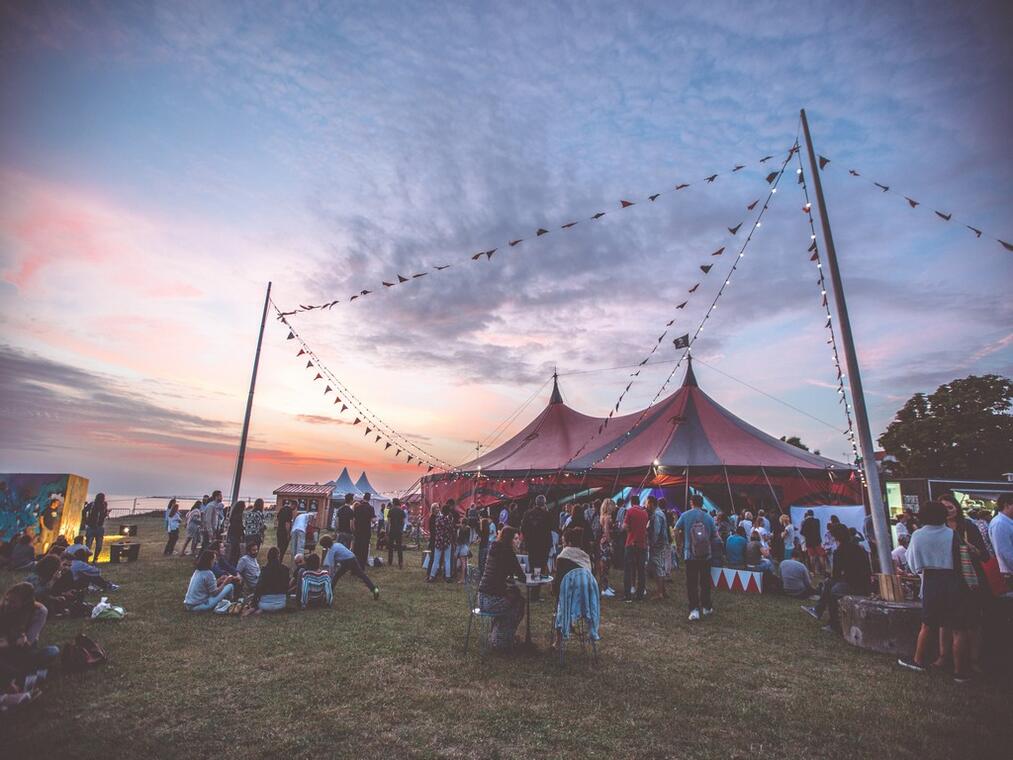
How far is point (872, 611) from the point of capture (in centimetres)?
545

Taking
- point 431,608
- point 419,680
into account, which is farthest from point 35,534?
point 419,680

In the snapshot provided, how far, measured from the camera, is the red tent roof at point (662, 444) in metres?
14.4

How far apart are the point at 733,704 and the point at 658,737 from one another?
3.13 feet

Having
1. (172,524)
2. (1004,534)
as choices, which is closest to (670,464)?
(1004,534)

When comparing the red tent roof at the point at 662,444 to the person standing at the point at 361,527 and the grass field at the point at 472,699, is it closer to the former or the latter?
the person standing at the point at 361,527

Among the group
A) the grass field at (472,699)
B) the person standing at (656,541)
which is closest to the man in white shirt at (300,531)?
the grass field at (472,699)

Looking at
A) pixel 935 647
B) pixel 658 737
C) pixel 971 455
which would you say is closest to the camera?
pixel 658 737

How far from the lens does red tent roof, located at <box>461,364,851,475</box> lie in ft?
47.2

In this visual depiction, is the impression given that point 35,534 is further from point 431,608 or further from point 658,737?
point 658,737

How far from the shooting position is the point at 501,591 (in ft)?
16.7

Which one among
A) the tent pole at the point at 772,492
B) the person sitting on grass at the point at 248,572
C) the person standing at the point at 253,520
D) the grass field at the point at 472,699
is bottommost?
the grass field at the point at 472,699

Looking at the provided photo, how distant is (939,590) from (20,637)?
7.69m

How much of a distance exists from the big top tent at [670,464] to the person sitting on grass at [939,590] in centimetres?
909

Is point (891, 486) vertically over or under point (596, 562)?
over
